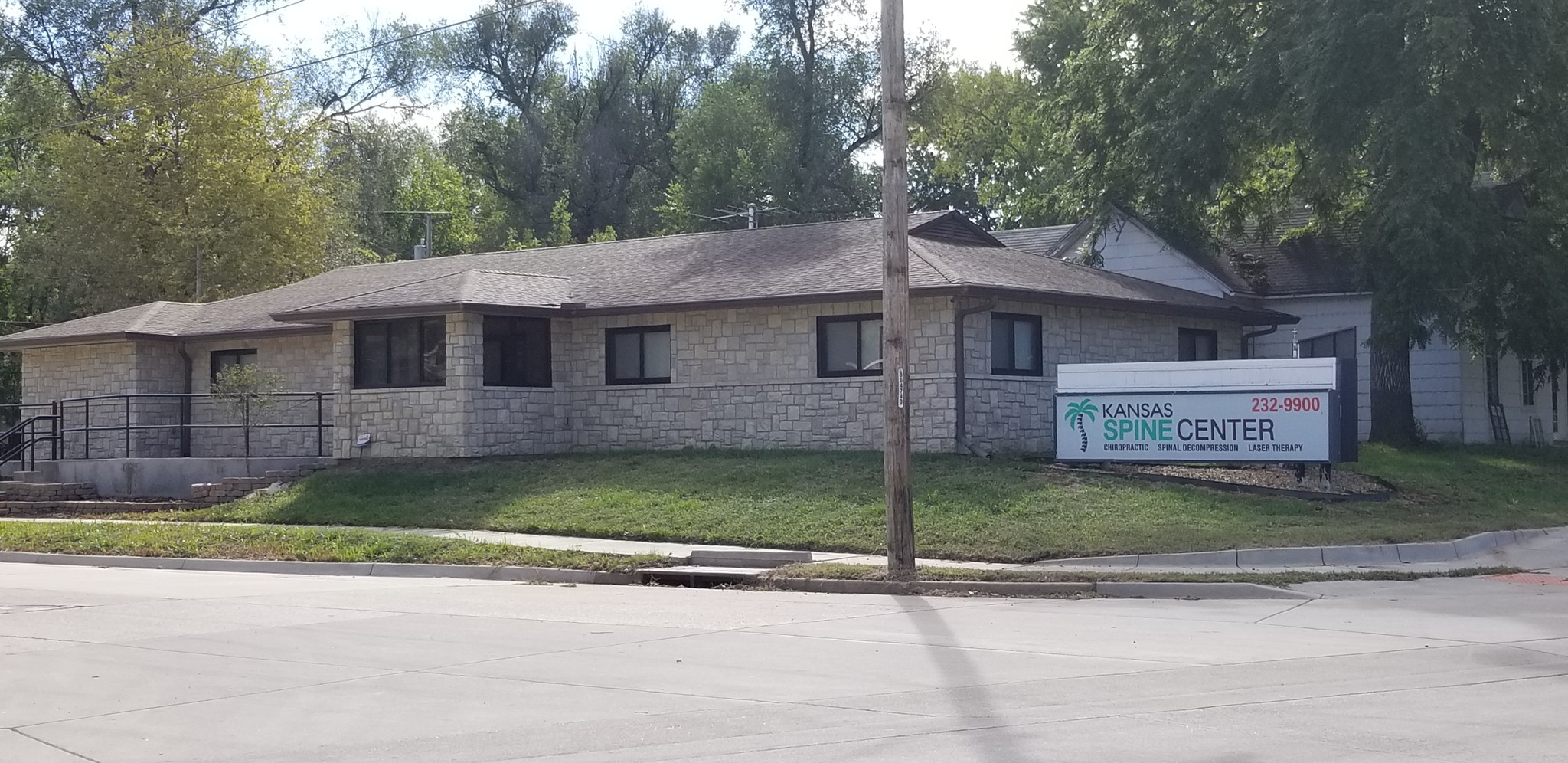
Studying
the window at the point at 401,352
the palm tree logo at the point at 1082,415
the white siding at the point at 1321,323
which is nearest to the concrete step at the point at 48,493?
the window at the point at 401,352

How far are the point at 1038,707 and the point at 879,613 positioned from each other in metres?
5.10

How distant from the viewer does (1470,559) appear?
1758 cm

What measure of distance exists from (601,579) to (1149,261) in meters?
18.5

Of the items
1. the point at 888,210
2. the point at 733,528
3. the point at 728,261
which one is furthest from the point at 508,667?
the point at 728,261

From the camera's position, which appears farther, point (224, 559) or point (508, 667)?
point (224, 559)

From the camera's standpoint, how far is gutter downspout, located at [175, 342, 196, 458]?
3084cm

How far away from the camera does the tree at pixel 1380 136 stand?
25.1 metres

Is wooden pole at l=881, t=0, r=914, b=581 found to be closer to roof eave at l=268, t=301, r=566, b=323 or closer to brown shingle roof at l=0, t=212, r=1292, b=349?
brown shingle roof at l=0, t=212, r=1292, b=349

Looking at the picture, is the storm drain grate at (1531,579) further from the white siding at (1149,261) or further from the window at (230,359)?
the window at (230,359)

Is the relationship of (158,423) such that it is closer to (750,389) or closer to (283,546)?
(283,546)

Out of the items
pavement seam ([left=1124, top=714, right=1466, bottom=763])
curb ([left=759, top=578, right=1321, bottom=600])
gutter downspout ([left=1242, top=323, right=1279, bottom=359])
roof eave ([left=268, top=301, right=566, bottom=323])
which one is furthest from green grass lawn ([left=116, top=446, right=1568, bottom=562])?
pavement seam ([left=1124, top=714, right=1466, bottom=763])

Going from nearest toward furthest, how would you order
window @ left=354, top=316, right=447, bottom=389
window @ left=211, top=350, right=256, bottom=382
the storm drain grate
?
the storm drain grate → window @ left=354, top=316, right=447, bottom=389 → window @ left=211, top=350, right=256, bottom=382

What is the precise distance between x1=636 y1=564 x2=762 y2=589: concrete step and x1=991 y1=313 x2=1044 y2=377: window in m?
8.75

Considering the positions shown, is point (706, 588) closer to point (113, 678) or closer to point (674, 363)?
point (113, 678)
